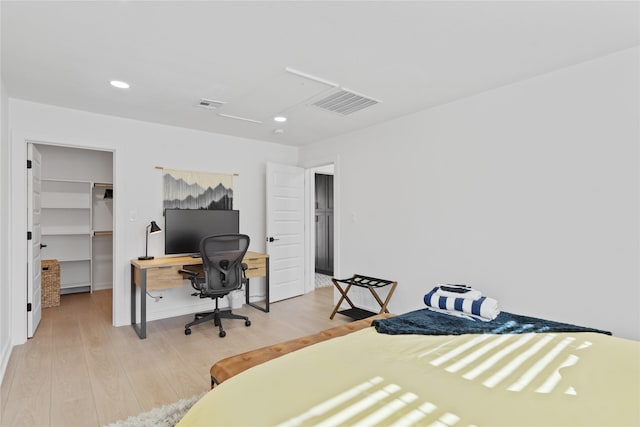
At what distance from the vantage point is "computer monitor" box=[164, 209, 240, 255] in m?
4.07

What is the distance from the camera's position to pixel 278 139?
4.92 m

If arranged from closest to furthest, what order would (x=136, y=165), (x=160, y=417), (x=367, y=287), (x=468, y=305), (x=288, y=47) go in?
(x=160, y=417)
(x=288, y=47)
(x=468, y=305)
(x=367, y=287)
(x=136, y=165)

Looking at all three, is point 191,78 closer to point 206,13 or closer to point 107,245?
point 206,13

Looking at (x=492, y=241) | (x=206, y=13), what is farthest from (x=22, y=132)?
(x=492, y=241)

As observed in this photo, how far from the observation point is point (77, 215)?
554 centimetres

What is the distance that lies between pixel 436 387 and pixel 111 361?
2838 mm

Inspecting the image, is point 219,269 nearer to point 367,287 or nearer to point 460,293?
point 367,287

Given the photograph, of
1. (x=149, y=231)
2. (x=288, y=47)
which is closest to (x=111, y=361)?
(x=149, y=231)

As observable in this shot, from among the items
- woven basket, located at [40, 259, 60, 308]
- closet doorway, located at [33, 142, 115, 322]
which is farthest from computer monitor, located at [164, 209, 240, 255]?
closet doorway, located at [33, 142, 115, 322]

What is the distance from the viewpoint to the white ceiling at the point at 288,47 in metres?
1.86

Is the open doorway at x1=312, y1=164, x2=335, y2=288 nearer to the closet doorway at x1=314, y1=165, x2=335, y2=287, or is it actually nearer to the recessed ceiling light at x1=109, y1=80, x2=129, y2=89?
the closet doorway at x1=314, y1=165, x2=335, y2=287

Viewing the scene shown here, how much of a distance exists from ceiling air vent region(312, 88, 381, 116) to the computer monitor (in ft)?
6.74

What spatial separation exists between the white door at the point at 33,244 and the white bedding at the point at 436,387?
10.8ft

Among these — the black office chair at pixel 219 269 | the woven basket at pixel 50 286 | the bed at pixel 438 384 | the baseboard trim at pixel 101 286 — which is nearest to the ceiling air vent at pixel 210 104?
the black office chair at pixel 219 269
